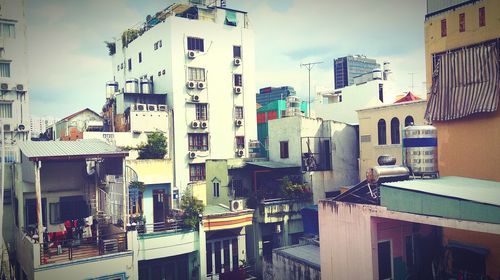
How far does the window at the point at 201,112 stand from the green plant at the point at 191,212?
45.8 feet

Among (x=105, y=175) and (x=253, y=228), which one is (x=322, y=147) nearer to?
(x=253, y=228)

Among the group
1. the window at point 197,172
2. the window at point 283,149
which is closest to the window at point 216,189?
the window at point 197,172

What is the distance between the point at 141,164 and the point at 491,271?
20.5m

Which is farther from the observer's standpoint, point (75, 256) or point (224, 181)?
point (224, 181)

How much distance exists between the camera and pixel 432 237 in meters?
20.1

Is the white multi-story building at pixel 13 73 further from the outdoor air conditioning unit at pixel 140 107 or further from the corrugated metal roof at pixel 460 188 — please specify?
the corrugated metal roof at pixel 460 188

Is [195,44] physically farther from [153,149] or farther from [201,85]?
[153,149]

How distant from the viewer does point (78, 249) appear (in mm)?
19984

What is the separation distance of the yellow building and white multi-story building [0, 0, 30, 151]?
41935 mm

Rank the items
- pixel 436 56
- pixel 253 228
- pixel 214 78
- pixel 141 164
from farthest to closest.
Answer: pixel 214 78 < pixel 253 228 < pixel 141 164 < pixel 436 56

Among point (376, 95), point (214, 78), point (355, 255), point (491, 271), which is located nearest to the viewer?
point (355, 255)

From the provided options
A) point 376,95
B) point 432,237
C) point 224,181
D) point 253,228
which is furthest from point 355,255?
A: point 376,95

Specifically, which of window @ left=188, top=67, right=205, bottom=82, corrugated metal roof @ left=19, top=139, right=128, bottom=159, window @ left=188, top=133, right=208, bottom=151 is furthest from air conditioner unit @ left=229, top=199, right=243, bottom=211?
window @ left=188, top=67, right=205, bottom=82

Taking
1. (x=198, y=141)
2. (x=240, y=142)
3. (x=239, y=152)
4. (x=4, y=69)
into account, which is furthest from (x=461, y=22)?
(x=4, y=69)
